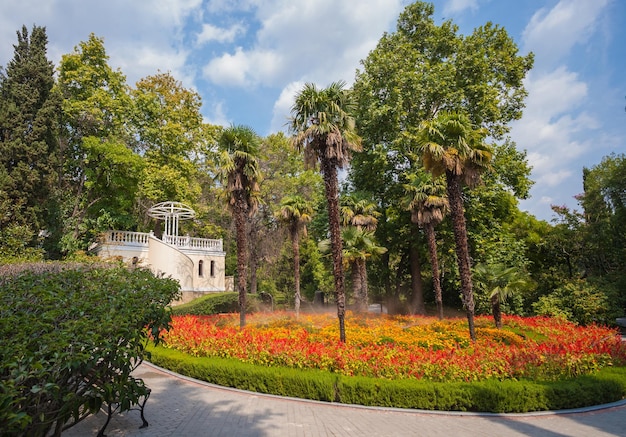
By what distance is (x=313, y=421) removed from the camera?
27.3 feet

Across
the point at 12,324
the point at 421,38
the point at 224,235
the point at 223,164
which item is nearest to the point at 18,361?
the point at 12,324

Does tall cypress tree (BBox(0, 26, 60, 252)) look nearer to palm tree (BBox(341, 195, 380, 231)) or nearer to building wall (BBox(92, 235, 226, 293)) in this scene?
building wall (BBox(92, 235, 226, 293))

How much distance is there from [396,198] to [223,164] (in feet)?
50.3

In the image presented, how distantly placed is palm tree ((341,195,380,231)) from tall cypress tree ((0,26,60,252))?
19.1 m

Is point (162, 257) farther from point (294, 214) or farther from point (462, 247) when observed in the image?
point (462, 247)

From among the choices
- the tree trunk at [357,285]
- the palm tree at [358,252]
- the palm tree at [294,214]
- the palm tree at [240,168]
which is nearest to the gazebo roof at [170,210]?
the palm tree at [294,214]

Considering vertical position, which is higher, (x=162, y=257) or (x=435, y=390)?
(x=162, y=257)

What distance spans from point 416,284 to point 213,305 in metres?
14.9

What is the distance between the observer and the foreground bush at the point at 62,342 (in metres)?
3.69

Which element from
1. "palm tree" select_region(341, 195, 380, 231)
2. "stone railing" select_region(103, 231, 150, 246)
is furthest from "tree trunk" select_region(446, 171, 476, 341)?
"stone railing" select_region(103, 231, 150, 246)

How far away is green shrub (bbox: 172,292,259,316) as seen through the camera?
947 inches

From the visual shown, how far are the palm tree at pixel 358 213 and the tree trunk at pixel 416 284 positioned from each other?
4.03 m

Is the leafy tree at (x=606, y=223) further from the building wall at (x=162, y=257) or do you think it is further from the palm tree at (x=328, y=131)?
the building wall at (x=162, y=257)

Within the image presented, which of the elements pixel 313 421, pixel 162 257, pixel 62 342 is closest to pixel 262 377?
pixel 313 421
